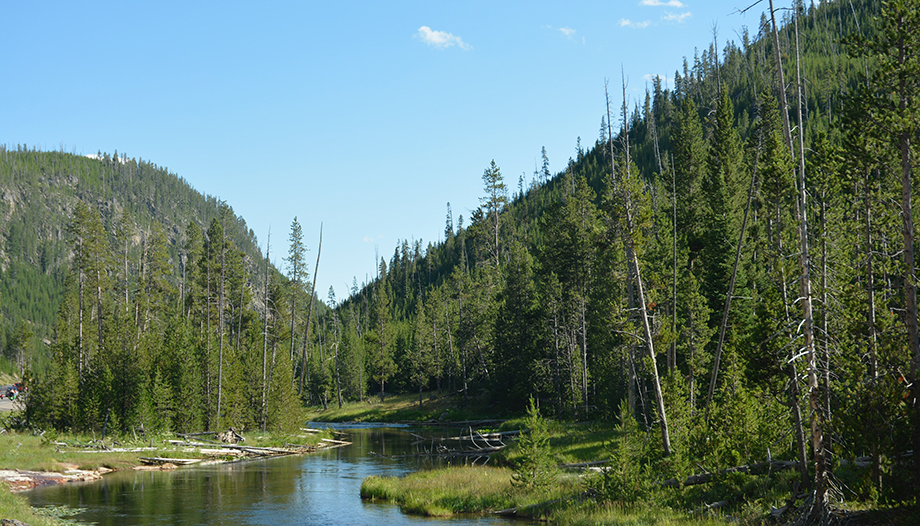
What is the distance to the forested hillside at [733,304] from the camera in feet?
58.6

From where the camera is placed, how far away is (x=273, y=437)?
54.8 metres

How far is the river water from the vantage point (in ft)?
84.6

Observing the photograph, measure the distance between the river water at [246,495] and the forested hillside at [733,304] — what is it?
10.8 metres

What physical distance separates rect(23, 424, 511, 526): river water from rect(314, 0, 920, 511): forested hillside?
10.8 m

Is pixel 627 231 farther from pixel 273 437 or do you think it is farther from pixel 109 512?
pixel 273 437

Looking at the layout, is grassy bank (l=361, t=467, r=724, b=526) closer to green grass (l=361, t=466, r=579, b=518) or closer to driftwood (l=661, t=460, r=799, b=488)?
green grass (l=361, t=466, r=579, b=518)

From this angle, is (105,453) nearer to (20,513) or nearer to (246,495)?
(246,495)

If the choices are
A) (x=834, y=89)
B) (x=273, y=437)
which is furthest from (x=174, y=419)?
(x=834, y=89)

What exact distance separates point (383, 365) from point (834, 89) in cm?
10334

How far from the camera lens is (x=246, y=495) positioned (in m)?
31.4

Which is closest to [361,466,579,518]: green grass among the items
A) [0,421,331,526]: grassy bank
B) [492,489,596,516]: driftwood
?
[492,489,596,516]: driftwood

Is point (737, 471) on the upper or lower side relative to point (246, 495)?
upper

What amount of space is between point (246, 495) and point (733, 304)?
30458mm

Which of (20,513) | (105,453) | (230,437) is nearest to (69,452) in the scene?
(105,453)
